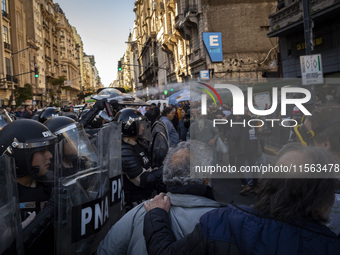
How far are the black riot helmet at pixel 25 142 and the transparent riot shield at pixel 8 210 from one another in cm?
70

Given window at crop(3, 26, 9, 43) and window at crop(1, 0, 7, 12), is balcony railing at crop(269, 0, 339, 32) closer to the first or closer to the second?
window at crop(3, 26, 9, 43)

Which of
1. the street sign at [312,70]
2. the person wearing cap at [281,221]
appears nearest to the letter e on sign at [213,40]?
the street sign at [312,70]

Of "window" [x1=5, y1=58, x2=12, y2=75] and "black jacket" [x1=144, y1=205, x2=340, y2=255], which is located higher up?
"window" [x1=5, y1=58, x2=12, y2=75]

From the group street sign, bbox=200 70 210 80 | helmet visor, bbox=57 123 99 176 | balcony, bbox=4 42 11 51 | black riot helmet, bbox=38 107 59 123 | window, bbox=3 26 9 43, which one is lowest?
helmet visor, bbox=57 123 99 176

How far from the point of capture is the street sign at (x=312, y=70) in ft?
24.6

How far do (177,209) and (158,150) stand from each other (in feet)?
7.98

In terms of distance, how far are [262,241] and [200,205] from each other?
500mm

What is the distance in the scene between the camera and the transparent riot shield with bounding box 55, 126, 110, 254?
1.78 meters

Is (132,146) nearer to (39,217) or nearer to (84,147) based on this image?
(84,147)

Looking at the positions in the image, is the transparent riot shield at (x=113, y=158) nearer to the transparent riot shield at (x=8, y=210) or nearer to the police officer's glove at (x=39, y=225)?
the police officer's glove at (x=39, y=225)

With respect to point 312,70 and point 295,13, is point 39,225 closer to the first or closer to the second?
point 312,70

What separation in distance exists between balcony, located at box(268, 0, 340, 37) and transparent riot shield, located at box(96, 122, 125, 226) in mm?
12302

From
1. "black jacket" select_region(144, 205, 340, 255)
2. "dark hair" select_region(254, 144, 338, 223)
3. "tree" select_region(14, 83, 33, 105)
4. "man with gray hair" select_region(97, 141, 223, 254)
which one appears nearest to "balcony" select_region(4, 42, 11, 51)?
"tree" select_region(14, 83, 33, 105)

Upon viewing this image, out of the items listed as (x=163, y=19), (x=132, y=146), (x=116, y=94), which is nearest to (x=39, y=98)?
(x=163, y=19)
